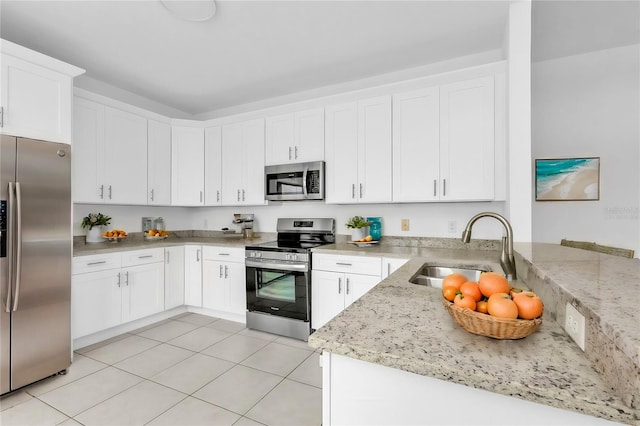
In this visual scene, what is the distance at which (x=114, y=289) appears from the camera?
2887 mm

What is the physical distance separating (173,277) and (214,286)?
478 mm

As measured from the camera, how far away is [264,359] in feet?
8.34

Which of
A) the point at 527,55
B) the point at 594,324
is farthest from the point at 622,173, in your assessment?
the point at 594,324

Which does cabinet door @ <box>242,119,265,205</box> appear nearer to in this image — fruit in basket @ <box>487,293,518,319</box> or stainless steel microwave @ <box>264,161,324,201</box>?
stainless steel microwave @ <box>264,161,324,201</box>

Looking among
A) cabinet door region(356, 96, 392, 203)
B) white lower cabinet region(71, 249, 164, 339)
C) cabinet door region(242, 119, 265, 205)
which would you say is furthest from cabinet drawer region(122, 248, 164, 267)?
cabinet door region(356, 96, 392, 203)

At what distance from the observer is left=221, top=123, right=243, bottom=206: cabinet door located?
3703 millimetres

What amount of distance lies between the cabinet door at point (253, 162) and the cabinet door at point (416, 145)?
1.55 metres

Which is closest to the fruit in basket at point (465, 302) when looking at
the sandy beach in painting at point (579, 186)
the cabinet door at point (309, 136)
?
the cabinet door at point (309, 136)

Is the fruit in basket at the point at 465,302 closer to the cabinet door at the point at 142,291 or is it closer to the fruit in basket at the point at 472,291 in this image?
the fruit in basket at the point at 472,291

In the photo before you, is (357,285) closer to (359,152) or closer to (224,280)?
(359,152)

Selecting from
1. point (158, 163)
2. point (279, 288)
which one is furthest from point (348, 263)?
point (158, 163)

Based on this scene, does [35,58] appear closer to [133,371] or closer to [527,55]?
[133,371]

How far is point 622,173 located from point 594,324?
3.36 metres

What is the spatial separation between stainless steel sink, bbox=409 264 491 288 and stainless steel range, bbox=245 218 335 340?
4.00 feet
